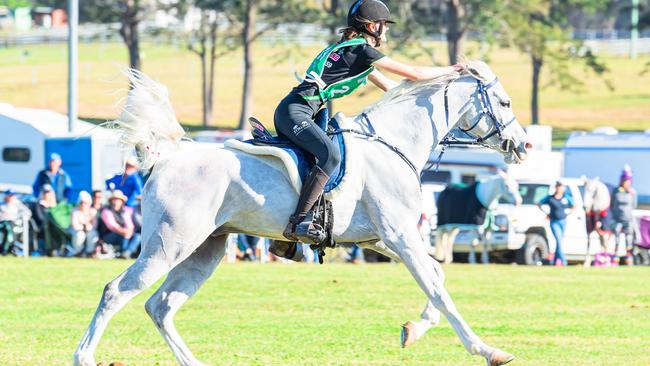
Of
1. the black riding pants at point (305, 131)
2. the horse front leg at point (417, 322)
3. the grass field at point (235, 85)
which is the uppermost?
the black riding pants at point (305, 131)

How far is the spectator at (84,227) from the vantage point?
76.4 feet

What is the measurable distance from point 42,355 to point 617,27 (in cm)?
11471

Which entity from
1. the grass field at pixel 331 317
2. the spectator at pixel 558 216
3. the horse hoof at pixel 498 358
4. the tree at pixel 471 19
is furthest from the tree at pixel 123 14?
the horse hoof at pixel 498 358

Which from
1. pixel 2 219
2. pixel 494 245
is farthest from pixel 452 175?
pixel 2 219

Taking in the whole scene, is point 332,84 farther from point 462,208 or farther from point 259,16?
point 259,16

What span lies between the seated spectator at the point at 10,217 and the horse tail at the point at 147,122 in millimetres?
14612

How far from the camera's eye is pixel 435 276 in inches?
356

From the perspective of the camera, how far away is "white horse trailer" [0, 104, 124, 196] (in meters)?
28.3

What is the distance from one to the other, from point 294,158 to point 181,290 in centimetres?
132

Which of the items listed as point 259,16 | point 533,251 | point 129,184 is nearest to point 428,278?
point 129,184

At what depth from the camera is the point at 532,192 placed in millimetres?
25594

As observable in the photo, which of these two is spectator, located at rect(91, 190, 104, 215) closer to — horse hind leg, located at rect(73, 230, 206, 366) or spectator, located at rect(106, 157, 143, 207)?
spectator, located at rect(106, 157, 143, 207)

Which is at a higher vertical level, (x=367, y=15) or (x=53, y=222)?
(x=367, y=15)

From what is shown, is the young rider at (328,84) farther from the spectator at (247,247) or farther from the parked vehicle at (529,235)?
the parked vehicle at (529,235)
